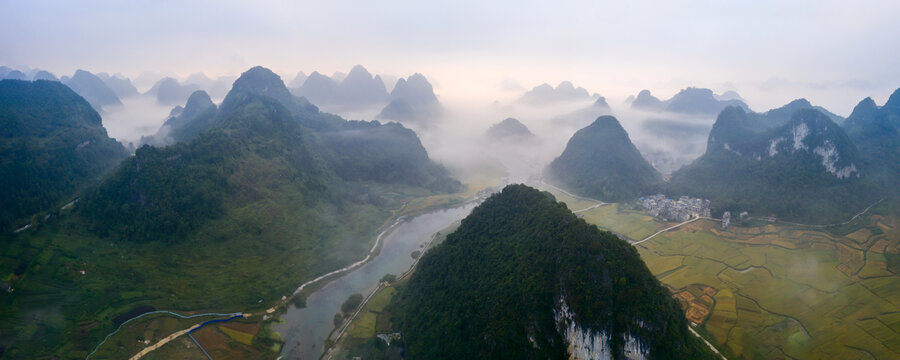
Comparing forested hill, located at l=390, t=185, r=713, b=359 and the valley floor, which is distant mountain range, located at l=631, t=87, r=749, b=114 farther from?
forested hill, located at l=390, t=185, r=713, b=359

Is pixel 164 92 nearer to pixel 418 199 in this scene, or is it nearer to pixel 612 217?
pixel 418 199

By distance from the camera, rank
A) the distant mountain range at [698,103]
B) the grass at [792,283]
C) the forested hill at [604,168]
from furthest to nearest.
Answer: the distant mountain range at [698,103] → the forested hill at [604,168] → the grass at [792,283]

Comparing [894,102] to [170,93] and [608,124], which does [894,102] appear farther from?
[170,93]

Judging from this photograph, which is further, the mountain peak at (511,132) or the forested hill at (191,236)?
the mountain peak at (511,132)

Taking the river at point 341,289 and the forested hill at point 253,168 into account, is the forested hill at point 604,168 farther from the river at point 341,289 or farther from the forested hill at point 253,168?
the river at point 341,289

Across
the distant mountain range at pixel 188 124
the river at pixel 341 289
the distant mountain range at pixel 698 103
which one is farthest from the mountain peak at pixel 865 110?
the distant mountain range at pixel 188 124

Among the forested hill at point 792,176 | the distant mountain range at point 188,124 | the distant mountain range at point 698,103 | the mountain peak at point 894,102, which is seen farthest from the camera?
the distant mountain range at point 698,103

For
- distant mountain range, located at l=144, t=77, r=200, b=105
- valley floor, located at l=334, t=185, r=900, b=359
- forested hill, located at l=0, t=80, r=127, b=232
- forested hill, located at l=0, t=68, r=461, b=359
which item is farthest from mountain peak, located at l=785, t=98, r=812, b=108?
distant mountain range, located at l=144, t=77, r=200, b=105
